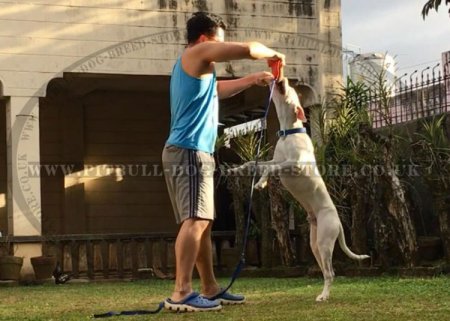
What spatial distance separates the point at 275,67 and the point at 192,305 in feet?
5.76

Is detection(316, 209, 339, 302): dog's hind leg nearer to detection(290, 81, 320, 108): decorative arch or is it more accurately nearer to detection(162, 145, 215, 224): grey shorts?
detection(162, 145, 215, 224): grey shorts

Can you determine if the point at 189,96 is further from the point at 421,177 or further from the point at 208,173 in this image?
the point at 421,177

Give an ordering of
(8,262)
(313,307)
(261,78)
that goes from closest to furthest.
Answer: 1. (313,307)
2. (261,78)
3. (8,262)

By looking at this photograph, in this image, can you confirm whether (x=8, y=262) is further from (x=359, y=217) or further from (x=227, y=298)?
(x=227, y=298)

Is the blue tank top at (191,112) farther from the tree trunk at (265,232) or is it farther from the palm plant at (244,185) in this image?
the tree trunk at (265,232)

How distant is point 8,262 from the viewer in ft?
39.7

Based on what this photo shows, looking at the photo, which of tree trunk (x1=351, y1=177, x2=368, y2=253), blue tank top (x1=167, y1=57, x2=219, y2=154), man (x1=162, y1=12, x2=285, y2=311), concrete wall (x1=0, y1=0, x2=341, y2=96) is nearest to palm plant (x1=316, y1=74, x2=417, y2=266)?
tree trunk (x1=351, y1=177, x2=368, y2=253)

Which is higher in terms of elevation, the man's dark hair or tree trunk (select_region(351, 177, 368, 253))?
the man's dark hair

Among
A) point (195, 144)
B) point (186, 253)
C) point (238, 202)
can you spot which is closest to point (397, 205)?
point (238, 202)

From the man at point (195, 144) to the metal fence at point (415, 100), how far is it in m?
6.21

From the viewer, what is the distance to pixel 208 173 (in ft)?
18.7

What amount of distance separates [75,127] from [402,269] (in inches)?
347

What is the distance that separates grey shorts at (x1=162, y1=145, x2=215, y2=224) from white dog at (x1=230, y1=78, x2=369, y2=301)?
1.01 meters

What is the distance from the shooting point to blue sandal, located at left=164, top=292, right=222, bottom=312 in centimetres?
546
